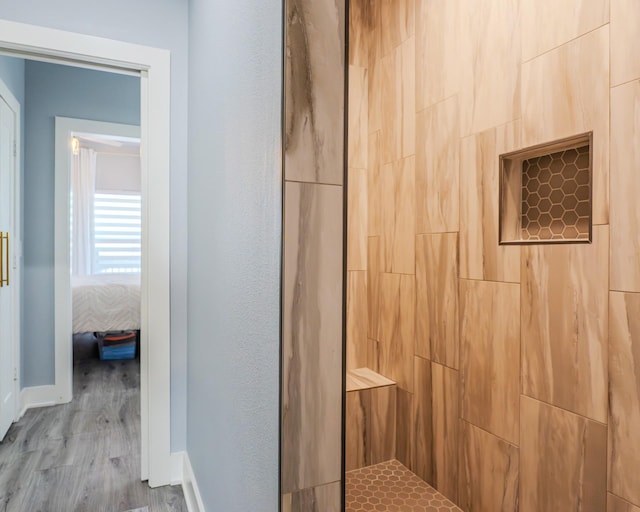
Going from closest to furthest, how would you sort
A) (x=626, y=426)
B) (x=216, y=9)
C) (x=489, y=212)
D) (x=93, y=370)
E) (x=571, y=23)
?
1. (x=626, y=426)
2. (x=571, y=23)
3. (x=216, y=9)
4. (x=489, y=212)
5. (x=93, y=370)

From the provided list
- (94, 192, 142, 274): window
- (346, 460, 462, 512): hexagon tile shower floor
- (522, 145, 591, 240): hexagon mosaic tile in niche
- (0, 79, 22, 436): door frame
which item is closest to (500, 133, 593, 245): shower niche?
(522, 145, 591, 240): hexagon mosaic tile in niche

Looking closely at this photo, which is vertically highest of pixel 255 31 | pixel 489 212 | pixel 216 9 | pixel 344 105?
pixel 216 9

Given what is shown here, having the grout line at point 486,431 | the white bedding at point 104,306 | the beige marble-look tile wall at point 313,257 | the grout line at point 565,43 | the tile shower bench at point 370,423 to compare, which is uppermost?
the grout line at point 565,43

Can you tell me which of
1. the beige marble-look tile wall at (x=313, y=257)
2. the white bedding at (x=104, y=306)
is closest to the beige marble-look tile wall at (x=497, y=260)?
the beige marble-look tile wall at (x=313, y=257)

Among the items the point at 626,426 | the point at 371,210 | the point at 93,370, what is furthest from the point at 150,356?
the point at 93,370

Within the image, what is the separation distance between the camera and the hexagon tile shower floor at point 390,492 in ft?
5.69

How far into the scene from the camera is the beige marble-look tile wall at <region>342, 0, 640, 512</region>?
119 cm

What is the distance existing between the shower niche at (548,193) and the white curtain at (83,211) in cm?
607

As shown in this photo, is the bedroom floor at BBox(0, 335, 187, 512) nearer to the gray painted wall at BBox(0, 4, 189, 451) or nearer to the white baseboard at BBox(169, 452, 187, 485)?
the white baseboard at BBox(169, 452, 187, 485)

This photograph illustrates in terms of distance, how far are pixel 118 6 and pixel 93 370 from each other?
11.2 ft

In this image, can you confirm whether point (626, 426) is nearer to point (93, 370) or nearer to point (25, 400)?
point (25, 400)

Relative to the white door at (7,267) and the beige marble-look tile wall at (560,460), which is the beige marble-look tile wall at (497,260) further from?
the white door at (7,267)

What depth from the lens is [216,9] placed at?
1476 mm

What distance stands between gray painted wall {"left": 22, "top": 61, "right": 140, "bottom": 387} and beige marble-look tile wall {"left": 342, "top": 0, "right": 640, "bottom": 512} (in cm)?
242
